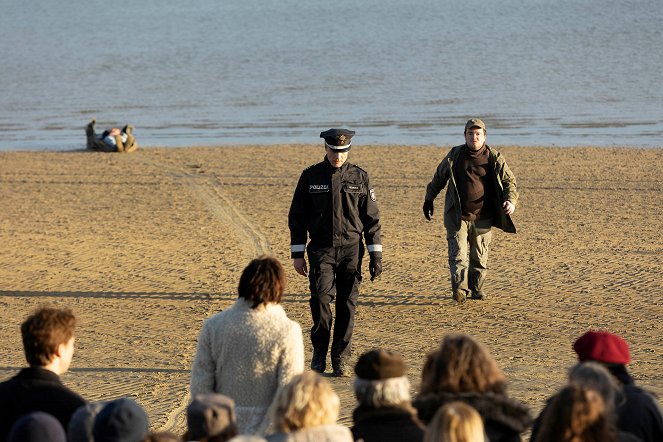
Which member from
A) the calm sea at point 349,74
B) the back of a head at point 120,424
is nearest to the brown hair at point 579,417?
the back of a head at point 120,424

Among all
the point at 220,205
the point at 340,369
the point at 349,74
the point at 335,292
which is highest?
the point at 349,74

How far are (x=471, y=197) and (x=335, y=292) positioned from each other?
8.51 feet

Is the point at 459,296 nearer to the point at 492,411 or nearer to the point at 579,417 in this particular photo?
the point at 492,411

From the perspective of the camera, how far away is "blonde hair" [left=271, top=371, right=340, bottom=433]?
13.7 feet

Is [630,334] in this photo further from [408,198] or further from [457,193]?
[408,198]

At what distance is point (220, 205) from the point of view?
1677 centimetres

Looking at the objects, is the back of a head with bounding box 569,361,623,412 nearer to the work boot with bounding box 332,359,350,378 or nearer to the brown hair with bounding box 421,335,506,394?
the brown hair with bounding box 421,335,506,394

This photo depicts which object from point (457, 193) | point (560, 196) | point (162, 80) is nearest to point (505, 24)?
point (162, 80)

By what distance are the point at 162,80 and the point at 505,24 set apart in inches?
1415

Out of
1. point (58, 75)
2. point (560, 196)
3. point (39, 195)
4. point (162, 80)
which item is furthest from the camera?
point (58, 75)

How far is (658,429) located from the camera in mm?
4605

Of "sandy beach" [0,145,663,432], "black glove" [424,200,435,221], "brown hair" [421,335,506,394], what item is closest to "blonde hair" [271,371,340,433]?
"brown hair" [421,335,506,394]

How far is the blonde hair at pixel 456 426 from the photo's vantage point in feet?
12.6

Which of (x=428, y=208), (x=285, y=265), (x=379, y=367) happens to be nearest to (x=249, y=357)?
(x=379, y=367)
